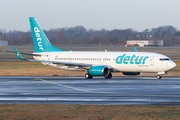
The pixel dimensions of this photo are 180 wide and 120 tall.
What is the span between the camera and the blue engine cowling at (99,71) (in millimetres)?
42969

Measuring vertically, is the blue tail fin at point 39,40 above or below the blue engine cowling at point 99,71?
above

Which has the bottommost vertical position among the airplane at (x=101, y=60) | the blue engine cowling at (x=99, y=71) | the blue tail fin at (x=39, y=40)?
the blue engine cowling at (x=99, y=71)

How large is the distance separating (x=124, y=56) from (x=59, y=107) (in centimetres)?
2556

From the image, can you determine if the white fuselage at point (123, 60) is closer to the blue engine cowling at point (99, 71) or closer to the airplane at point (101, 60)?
the airplane at point (101, 60)

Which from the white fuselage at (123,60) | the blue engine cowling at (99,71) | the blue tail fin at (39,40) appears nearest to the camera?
the white fuselage at (123,60)

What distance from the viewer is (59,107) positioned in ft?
66.1

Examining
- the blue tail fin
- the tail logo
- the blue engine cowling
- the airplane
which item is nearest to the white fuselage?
the airplane

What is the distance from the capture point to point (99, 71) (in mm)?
43031

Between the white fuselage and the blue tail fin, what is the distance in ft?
5.97

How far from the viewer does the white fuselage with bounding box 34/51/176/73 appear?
42844 millimetres

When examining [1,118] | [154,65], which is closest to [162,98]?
[1,118]

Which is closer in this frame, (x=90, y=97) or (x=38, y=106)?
(x=38, y=106)

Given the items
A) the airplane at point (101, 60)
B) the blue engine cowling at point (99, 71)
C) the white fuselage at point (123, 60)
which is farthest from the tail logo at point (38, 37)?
the blue engine cowling at point (99, 71)

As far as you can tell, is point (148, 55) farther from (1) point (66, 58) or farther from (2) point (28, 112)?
(2) point (28, 112)
